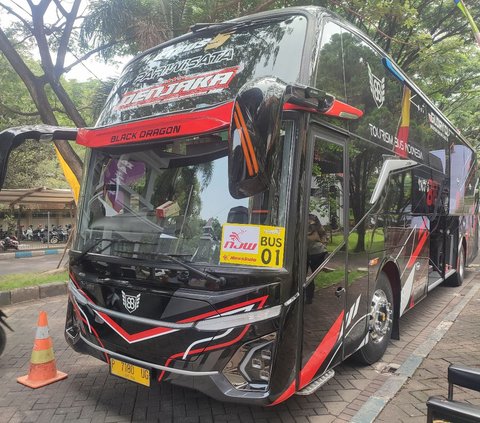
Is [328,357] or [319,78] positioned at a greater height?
[319,78]

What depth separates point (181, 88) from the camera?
11.9 ft

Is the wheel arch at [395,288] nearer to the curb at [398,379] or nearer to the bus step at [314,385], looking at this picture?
the curb at [398,379]

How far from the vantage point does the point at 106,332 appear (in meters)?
3.42

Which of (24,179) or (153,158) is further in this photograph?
(24,179)

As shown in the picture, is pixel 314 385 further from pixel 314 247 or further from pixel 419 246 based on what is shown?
pixel 419 246

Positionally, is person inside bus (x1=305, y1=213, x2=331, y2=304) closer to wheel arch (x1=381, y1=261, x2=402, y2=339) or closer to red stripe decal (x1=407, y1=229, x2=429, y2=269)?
wheel arch (x1=381, y1=261, x2=402, y2=339)

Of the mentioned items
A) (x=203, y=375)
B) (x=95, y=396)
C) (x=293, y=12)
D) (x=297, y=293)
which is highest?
(x=293, y=12)

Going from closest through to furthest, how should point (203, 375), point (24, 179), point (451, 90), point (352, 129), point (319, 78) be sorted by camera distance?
1. point (203, 375)
2. point (319, 78)
3. point (352, 129)
4. point (451, 90)
5. point (24, 179)

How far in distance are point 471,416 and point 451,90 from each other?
18377 millimetres

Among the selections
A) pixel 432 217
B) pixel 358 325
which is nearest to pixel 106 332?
pixel 358 325

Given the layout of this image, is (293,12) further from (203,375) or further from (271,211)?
(203,375)

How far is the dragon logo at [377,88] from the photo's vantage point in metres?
4.25

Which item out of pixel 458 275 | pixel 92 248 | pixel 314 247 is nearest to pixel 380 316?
pixel 314 247

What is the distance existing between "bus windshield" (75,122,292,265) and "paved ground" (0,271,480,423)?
1.36 meters
